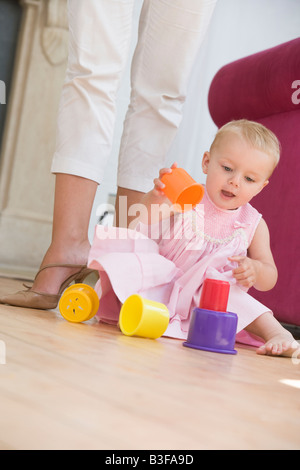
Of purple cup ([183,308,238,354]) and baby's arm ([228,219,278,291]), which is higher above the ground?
baby's arm ([228,219,278,291])

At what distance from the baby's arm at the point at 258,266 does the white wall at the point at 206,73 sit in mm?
1648

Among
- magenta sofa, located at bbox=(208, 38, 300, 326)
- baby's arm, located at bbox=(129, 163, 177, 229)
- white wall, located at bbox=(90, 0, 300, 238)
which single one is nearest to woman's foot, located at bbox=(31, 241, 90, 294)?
baby's arm, located at bbox=(129, 163, 177, 229)

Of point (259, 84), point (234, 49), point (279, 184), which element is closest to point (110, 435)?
point (279, 184)

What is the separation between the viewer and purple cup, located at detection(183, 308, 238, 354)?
3.52 feet

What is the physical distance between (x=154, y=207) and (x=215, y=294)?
28 centimetres

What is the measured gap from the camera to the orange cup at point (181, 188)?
1184 millimetres

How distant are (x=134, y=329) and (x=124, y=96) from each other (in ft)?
6.75

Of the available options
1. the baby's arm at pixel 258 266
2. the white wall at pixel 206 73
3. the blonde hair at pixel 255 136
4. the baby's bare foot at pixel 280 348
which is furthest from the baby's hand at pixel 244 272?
the white wall at pixel 206 73

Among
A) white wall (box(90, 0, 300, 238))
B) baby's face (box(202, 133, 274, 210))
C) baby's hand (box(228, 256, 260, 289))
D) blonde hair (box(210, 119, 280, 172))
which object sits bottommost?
baby's hand (box(228, 256, 260, 289))

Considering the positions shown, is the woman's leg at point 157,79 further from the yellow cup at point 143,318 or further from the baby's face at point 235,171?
the yellow cup at point 143,318

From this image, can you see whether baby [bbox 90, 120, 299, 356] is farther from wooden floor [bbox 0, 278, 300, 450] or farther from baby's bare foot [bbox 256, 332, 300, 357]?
wooden floor [bbox 0, 278, 300, 450]

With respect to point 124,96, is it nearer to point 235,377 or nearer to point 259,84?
point 259,84

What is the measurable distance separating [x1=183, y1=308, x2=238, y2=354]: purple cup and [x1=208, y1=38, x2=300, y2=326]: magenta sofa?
48cm

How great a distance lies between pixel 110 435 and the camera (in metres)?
0.46
